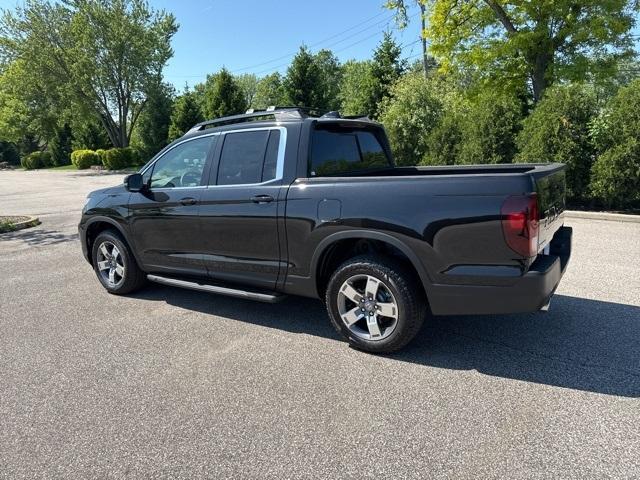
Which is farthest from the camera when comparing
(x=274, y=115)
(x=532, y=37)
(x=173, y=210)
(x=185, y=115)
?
(x=185, y=115)

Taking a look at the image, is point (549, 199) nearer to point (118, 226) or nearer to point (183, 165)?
point (183, 165)

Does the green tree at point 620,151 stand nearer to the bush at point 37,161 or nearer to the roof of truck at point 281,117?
the roof of truck at point 281,117

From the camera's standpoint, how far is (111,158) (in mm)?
35406

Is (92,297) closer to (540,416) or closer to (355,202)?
(355,202)

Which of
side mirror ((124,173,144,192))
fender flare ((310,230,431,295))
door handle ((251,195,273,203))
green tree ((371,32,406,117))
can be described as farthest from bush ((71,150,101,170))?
fender flare ((310,230,431,295))

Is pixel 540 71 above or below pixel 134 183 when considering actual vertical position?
above

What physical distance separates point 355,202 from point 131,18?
3782 centimetres

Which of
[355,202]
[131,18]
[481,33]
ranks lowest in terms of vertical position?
[355,202]

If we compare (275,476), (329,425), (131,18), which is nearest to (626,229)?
(329,425)

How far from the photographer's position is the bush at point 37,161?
4625cm

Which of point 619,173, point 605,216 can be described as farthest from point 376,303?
point 619,173

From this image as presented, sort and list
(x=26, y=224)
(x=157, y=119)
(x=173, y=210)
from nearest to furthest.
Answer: (x=173, y=210), (x=26, y=224), (x=157, y=119)

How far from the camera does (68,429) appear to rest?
290cm

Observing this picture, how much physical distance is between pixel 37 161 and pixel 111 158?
54.8ft
